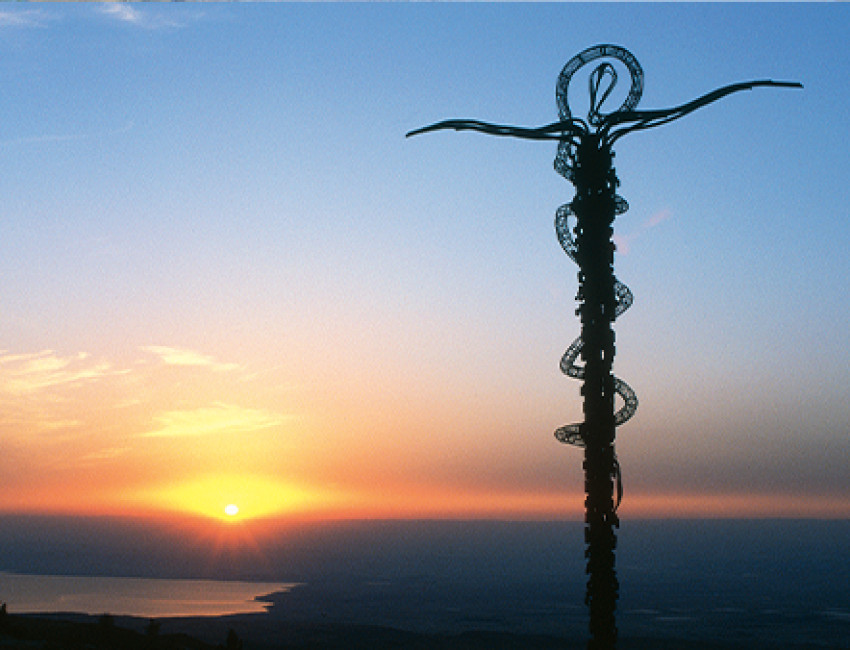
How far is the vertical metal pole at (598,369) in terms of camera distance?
2783 centimetres

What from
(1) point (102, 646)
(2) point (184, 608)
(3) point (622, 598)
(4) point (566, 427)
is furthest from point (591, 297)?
(3) point (622, 598)

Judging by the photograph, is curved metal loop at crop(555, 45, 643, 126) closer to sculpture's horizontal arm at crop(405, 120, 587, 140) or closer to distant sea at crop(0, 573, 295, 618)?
sculpture's horizontal arm at crop(405, 120, 587, 140)

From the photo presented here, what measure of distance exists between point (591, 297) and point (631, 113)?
6.92m

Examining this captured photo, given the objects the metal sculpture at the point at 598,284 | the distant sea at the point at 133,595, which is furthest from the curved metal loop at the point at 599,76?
the distant sea at the point at 133,595

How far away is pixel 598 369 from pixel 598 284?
2.90 metres

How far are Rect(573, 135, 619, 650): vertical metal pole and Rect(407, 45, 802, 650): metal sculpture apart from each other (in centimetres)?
3

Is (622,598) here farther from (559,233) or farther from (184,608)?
(559,233)

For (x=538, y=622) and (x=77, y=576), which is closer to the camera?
(x=538, y=622)

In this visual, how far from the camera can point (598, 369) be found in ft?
94.2

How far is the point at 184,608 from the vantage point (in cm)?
13375

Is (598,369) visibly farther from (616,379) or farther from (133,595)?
(133,595)

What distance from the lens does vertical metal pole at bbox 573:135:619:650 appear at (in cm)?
2783

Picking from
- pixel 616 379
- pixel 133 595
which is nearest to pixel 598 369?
pixel 616 379

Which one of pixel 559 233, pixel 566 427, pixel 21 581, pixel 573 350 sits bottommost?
pixel 21 581
